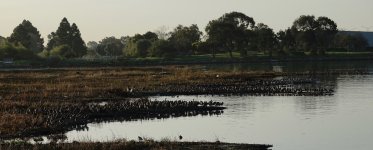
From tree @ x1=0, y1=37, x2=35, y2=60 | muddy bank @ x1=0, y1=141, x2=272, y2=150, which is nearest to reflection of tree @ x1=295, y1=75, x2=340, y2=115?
muddy bank @ x1=0, y1=141, x2=272, y2=150

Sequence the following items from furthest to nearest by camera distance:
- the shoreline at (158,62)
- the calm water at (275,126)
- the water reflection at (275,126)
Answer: the shoreline at (158,62), the water reflection at (275,126), the calm water at (275,126)

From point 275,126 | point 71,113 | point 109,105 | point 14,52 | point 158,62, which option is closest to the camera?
point 275,126

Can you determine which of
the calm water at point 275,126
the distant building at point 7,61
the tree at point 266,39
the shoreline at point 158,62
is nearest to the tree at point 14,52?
the distant building at point 7,61

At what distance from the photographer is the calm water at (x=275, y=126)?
3697 centimetres

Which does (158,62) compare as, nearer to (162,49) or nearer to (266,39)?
(162,49)

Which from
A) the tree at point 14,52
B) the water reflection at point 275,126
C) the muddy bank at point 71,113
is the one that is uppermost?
the tree at point 14,52

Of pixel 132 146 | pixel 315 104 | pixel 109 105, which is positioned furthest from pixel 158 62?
pixel 132 146

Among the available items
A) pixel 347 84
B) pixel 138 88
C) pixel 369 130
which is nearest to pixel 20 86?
pixel 138 88

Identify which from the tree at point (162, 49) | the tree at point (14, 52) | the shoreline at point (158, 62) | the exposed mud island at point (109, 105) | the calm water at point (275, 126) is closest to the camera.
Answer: the calm water at point (275, 126)

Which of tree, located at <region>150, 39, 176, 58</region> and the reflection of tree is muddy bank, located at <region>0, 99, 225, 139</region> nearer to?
the reflection of tree

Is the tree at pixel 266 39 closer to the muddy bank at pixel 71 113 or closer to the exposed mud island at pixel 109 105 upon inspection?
the exposed mud island at pixel 109 105

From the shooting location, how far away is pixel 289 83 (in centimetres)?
8181

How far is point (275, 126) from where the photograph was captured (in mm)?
43344

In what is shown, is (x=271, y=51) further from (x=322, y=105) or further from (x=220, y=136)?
(x=220, y=136)
